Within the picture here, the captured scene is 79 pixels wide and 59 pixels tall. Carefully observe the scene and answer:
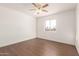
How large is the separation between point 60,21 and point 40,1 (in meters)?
0.36

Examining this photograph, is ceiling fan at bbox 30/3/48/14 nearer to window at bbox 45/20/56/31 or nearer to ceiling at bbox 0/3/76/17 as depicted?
ceiling at bbox 0/3/76/17

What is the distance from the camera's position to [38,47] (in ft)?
3.51

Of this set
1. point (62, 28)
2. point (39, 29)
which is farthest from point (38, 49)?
point (62, 28)

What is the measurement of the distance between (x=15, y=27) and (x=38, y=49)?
0.42 metres

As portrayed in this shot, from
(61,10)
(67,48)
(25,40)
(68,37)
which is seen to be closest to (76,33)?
(68,37)

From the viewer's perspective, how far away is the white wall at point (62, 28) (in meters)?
1.02

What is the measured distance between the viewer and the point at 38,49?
1.05 metres

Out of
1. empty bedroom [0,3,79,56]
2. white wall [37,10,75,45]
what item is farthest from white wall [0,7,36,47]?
white wall [37,10,75,45]

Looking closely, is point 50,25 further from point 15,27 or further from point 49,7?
point 15,27

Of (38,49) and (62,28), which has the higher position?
(62,28)

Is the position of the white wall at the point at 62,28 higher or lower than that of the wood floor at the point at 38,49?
higher

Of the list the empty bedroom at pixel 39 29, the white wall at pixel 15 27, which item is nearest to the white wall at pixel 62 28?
the empty bedroom at pixel 39 29

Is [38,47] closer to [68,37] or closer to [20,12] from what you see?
[68,37]

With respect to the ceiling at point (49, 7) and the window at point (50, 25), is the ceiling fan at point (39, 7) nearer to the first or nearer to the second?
the ceiling at point (49, 7)
